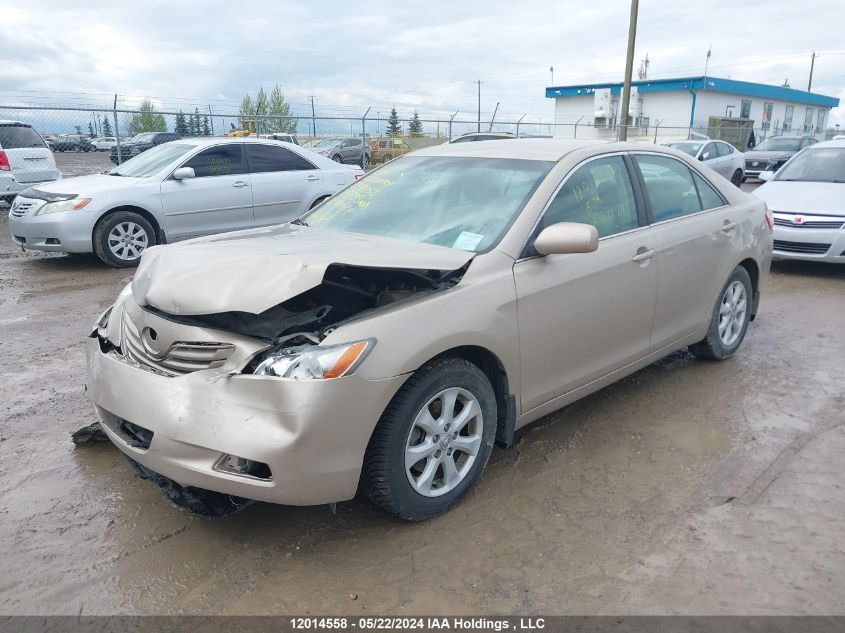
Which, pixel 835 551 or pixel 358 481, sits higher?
pixel 358 481

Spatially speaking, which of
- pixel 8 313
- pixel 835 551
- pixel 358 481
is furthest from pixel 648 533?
pixel 8 313

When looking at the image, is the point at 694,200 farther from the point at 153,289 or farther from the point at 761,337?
the point at 153,289

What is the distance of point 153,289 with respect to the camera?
3.04 meters

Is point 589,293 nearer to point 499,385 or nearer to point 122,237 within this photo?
point 499,385

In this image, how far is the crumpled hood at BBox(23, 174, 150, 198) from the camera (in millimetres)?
8555

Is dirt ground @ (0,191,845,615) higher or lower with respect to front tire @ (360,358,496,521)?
lower

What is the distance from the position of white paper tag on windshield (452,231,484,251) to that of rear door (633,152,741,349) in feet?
4.40

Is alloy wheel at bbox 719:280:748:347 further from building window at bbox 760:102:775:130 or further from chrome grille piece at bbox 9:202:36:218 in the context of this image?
building window at bbox 760:102:775:130

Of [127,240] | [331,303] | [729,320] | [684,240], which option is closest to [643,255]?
[684,240]

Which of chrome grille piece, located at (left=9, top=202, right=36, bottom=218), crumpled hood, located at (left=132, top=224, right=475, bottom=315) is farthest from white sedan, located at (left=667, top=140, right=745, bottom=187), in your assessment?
crumpled hood, located at (left=132, top=224, right=475, bottom=315)

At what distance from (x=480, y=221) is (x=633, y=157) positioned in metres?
1.34

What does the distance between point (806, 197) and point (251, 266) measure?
799cm

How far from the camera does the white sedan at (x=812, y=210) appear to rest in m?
7.98

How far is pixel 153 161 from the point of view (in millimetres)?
9305
